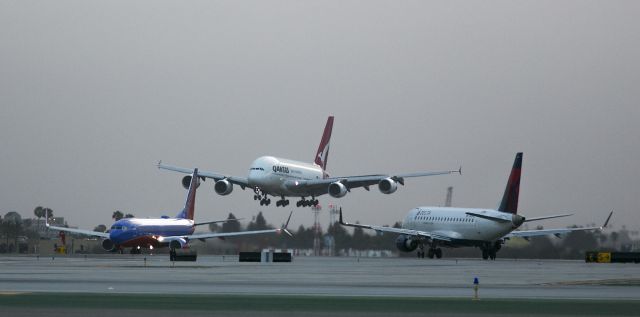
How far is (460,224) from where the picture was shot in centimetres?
10150

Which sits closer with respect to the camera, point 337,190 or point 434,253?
point 434,253

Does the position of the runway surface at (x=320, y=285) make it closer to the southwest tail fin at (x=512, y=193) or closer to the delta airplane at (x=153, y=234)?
the southwest tail fin at (x=512, y=193)

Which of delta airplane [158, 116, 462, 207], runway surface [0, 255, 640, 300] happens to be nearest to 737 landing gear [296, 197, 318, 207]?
delta airplane [158, 116, 462, 207]

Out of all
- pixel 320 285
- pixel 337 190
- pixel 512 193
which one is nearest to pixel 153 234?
pixel 337 190

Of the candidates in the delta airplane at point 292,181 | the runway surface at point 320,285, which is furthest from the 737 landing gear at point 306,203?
the runway surface at point 320,285

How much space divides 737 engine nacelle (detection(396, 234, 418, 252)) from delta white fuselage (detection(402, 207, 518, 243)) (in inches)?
83.1

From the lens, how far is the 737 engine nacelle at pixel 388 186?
10962 centimetres

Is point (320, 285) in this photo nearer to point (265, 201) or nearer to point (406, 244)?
point (406, 244)

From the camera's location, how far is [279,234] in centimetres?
10756

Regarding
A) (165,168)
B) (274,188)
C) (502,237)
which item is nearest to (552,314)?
(502,237)

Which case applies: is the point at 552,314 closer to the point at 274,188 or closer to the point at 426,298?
the point at 426,298

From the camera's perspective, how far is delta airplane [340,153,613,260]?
322 feet

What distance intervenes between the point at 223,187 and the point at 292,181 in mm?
8967

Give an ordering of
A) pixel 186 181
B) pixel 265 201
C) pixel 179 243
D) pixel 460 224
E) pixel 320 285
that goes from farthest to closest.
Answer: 1. pixel 186 181
2. pixel 265 201
3. pixel 460 224
4. pixel 179 243
5. pixel 320 285
